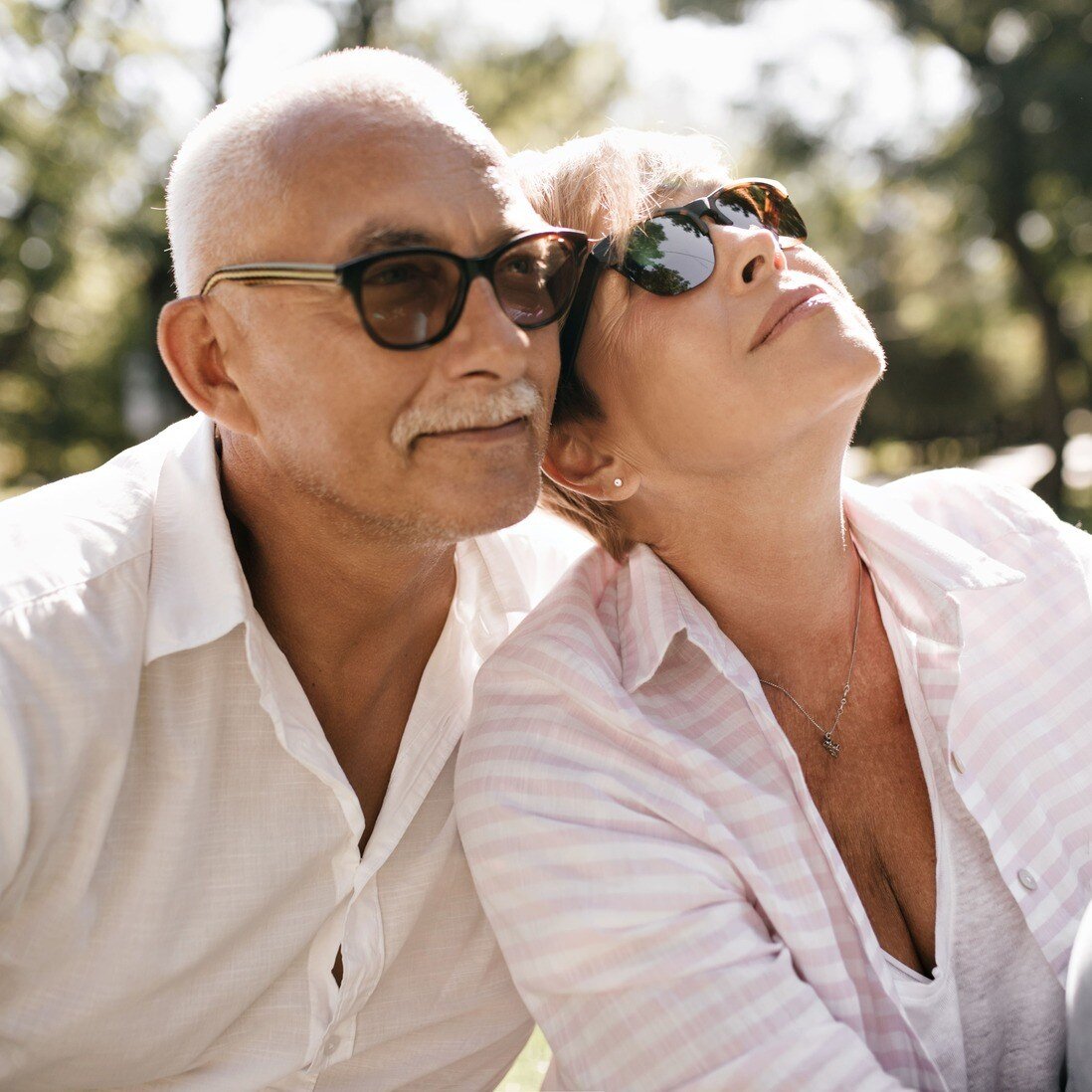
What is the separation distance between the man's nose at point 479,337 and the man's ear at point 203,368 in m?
0.53

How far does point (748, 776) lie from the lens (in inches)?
100

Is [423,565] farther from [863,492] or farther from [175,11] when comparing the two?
[175,11]

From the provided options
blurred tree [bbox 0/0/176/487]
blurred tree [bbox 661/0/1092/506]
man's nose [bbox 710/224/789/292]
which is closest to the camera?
man's nose [bbox 710/224/789/292]

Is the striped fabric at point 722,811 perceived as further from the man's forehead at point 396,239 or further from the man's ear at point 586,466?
the man's forehead at point 396,239

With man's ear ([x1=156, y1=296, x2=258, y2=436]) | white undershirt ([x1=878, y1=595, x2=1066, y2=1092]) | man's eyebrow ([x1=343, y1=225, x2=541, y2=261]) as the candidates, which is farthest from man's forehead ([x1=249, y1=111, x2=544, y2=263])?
white undershirt ([x1=878, y1=595, x2=1066, y2=1092])

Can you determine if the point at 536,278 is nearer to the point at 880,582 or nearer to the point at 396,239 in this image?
the point at 396,239

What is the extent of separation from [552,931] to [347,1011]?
60 centimetres

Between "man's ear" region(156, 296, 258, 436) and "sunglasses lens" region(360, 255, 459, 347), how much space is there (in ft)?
1.47

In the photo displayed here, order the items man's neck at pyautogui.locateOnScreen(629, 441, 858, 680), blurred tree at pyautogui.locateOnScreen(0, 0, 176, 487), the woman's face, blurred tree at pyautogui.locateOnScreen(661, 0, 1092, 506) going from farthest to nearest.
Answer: blurred tree at pyautogui.locateOnScreen(0, 0, 176, 487) < blurred tree at pyautogui.locateOnScreen(661, 0, 1092, 506) < man's neck at pyautogui.locateOnScreen(629, 441, 858, 680) < the woman's face

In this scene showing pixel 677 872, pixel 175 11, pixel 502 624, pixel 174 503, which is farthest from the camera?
pixel 175 11

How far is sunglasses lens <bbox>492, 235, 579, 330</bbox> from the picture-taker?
8.30ft

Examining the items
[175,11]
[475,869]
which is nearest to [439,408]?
[475,869]

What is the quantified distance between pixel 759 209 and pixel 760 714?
4.00ft

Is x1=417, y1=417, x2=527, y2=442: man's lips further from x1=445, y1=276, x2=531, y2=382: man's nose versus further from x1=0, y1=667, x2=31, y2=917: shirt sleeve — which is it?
x1=0, y1=667, x2=31, y2=917: shirt sleeve
